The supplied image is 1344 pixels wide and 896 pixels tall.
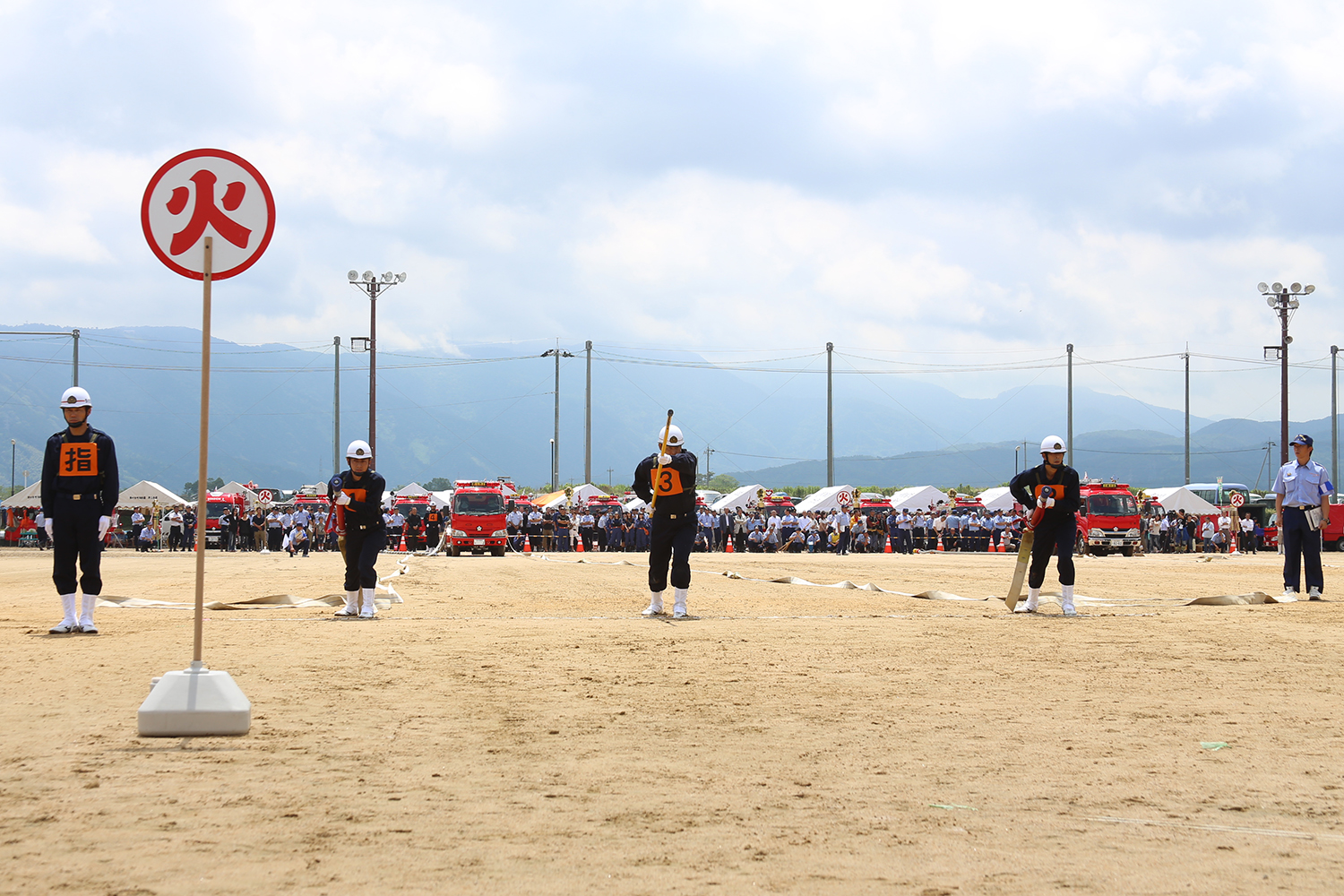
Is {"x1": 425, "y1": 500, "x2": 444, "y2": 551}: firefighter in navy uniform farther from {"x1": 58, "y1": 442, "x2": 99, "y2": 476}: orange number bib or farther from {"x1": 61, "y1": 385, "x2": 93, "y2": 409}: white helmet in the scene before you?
{"x1": 61, "y1": 385, "x2": 93, "y2": 409}: white helmet

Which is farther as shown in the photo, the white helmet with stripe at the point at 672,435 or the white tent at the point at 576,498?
the white tent at the point at 576,498

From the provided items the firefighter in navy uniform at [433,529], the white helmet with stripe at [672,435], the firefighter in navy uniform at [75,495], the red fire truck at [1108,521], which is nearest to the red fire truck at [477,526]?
the firefighter in navy uniform at [433,529]

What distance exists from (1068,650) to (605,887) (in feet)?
22.7

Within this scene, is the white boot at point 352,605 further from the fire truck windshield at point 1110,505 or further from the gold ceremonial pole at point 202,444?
the fire truck windshield at point 1110,505

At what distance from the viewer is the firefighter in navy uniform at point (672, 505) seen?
13336 mm

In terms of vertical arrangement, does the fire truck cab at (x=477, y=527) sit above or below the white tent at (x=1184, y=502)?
below

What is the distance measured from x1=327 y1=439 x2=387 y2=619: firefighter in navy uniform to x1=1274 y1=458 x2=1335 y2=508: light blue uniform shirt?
1155 cm

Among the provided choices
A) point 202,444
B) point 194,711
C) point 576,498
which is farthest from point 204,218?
point 576,498

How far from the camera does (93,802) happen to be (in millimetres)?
4551

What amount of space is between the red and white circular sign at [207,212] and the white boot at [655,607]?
7.05 metres

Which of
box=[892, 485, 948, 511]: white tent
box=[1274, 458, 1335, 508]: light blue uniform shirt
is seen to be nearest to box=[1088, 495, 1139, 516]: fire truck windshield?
box=[892, 485, 948, 511]: white tent

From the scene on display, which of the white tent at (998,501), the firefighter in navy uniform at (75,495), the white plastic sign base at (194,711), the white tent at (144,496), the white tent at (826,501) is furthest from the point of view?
the white tent at (998,501)

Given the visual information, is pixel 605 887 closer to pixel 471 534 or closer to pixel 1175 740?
pixel 1175 740

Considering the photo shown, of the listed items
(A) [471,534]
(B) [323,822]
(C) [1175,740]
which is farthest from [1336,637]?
(A) [471,534]
